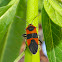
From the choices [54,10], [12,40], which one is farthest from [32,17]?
[12,40]

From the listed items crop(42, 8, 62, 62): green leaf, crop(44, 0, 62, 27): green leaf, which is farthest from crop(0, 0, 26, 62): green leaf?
crop(44, 0, 62, 27): green leaf

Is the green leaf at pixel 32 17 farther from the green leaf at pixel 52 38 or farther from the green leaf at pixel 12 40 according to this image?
the green leaf at pixel 12 40

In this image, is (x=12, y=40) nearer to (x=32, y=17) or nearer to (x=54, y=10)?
(x=32, y=17)

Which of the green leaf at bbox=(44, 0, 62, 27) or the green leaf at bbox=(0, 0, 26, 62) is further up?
the green leaf at bbox=(44, 0, 62, 27)

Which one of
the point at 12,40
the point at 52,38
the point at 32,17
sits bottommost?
the point at 12,40

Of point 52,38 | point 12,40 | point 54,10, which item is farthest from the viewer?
point 12,40

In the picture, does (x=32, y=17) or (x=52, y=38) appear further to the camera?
(x=52, y=38)

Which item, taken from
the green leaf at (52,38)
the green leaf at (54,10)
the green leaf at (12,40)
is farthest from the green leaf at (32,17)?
the green leaf at (12,40)

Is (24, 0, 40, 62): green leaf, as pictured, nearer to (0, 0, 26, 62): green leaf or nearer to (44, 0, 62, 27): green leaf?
(44, 0, 62, 27): green leaf

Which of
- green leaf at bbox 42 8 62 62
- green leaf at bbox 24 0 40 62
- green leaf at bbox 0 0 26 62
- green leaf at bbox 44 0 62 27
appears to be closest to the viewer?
green leaf at bbox 44 0 62 27
